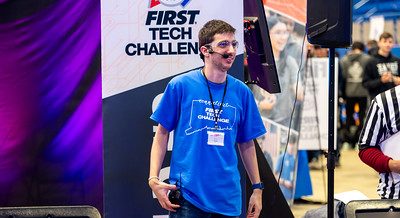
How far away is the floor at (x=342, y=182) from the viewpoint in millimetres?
10258

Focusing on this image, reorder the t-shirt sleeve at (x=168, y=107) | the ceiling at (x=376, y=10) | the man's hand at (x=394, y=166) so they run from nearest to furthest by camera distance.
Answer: the t-shirt sleeve at (x=168, y=107)
the man's hand at (x=394, y=166)
the ceiling at (x=376, y=10)

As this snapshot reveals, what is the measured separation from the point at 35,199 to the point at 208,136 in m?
2.65

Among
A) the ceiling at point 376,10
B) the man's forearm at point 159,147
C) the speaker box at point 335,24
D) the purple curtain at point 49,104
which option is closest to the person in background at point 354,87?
the ceiling at point 376,10

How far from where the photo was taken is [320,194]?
36.6 feet

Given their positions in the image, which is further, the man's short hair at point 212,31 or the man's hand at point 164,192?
the man's short hair at point 212,31

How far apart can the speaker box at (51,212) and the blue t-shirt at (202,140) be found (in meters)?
0.47

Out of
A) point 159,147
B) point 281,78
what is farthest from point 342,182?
point 159,147

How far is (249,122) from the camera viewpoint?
15.0ft

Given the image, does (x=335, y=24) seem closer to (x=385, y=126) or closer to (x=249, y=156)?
(x=385, y=126)

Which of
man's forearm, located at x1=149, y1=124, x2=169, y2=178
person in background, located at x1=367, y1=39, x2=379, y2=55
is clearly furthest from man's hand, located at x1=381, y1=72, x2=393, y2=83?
man's forearm, located at x1=149, y1=124, x2=169, y2=178

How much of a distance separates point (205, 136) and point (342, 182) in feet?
27.0

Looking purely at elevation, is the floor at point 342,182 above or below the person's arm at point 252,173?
below

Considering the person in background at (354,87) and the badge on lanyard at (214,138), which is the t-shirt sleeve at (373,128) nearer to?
the badge on lanyard at (214,138)

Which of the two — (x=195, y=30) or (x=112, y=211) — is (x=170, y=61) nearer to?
(x=195, y=30)
